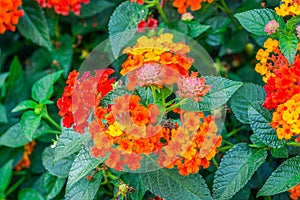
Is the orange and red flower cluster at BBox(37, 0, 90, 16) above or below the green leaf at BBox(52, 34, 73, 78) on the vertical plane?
above

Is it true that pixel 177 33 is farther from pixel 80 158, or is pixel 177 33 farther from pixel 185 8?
pixel 80 158

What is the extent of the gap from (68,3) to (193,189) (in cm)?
76

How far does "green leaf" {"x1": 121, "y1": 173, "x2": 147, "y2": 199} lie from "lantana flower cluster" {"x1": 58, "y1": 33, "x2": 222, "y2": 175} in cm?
9

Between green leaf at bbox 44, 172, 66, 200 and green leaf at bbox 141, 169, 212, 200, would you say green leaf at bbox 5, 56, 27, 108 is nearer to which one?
green leaf at bbox 44, 172, 66, 200

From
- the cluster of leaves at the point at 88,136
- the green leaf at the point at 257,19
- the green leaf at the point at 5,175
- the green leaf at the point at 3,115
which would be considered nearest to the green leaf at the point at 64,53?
the cluster of leaves at the point at 88,136

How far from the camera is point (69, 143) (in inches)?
52.0

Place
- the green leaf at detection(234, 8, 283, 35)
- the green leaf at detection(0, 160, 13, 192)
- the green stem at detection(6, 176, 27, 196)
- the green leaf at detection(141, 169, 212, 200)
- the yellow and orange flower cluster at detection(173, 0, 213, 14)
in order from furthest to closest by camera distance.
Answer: the green stem at detection(6, 176, 27, 196) < the green leaf at detection(0, 160, 13, 192) < the yellow and orange flower cluster at detection(173, 0, 213, 14) < the green leaf at detection(234, 8, 283, 35) < the green leaf at detection(141, 169, 212, 200)

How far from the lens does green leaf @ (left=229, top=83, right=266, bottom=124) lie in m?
1.56

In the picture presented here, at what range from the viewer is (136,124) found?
3.89 ft

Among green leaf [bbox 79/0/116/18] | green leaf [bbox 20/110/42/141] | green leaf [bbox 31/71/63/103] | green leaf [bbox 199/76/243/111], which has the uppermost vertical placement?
green leaf [bbox 199/76/243/111]

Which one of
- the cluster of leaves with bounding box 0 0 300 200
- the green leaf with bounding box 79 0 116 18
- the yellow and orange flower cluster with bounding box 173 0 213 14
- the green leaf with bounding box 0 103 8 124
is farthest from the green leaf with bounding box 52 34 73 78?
the yellow and orange flower cluster with bounding box 173 0 213 14

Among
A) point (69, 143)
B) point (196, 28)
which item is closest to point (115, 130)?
point (69, 143)

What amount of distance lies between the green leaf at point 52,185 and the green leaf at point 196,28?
1.88 feet

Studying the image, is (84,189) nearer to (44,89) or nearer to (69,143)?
(69,143)
